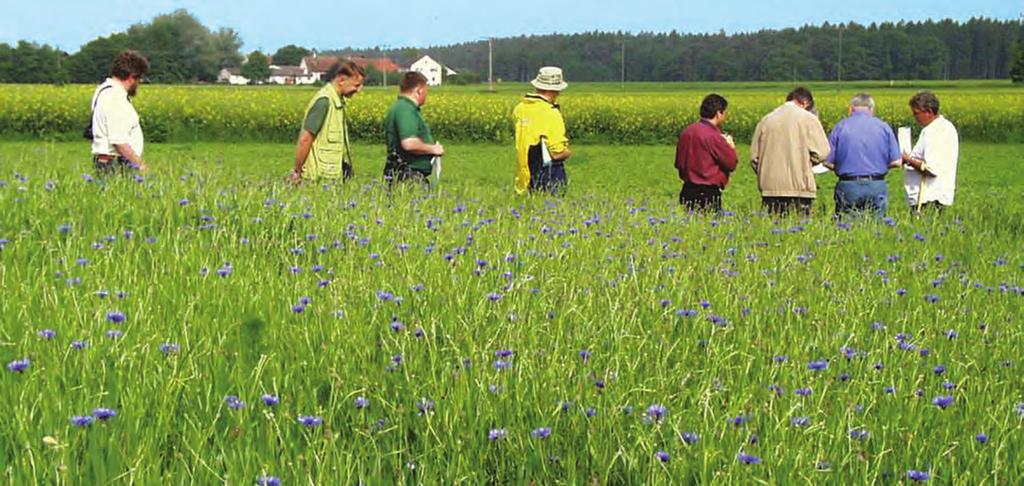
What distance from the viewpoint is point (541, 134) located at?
31.7ft

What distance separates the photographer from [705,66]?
154 meters

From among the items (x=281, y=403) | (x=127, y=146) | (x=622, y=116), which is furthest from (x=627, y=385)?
(x=622, y=116)

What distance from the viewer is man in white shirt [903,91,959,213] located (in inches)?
399

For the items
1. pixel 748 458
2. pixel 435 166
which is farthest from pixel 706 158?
pixel 748 458

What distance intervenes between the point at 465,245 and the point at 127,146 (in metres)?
3.54

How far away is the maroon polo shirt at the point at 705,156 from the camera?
9844 millimetres

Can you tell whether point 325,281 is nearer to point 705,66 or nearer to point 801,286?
point 801,286

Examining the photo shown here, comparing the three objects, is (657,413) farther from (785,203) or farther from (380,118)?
(380,118)

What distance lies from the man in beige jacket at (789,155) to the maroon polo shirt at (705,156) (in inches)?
14.0

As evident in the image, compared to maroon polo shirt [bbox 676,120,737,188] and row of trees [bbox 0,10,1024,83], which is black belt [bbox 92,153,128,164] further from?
row of trees [bbox 0,10,1024,83]

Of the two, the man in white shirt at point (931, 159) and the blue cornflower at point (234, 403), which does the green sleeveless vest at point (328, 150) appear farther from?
the blue cornflower at point (234, 403)

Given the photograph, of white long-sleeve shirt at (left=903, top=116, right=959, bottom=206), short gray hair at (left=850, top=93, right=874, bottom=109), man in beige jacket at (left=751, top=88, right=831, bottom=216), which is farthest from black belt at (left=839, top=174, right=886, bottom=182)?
short gray hair at (left=850, top=93, right=874, bottom=109)

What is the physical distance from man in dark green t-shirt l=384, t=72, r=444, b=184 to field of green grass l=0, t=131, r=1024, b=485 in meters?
2.12

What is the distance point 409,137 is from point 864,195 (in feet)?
14.9
